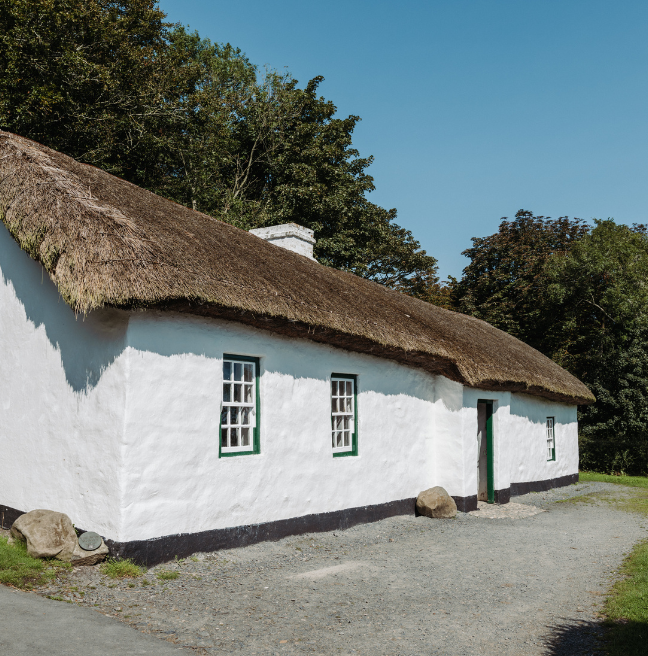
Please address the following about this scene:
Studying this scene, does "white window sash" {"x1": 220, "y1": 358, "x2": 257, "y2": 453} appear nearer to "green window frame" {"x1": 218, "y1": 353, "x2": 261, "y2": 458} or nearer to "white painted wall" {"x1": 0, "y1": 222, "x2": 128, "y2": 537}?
"green window frame" {"x1": 218, "y1": 353, "x2": 261, "y2": 458}

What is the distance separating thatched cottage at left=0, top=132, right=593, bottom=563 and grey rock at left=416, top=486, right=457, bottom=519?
0.26 meters

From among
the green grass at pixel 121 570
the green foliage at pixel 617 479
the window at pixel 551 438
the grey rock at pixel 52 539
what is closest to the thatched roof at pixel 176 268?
the grey rock at pixel 52 539

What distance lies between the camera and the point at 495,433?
13.0 metres

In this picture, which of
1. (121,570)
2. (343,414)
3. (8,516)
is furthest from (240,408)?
(8,516)

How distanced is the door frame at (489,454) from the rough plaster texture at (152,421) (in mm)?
3808

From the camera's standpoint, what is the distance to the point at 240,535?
758cm

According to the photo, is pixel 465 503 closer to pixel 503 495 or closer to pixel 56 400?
pixel 503 495

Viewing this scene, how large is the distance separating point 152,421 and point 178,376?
0.60 meters

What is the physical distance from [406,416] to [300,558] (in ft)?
13.4

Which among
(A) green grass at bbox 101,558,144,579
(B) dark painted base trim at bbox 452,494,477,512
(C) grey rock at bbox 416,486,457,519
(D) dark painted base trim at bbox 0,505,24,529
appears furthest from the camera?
(B) dark painted base trim at bbox 452,494,477,512

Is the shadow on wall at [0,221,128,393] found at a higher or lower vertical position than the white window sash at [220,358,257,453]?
higher

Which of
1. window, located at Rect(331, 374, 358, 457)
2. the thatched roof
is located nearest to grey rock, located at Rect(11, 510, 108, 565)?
the thatched roof

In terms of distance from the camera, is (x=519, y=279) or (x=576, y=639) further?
(x=519, y=279)

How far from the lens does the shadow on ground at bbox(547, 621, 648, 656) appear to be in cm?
452
